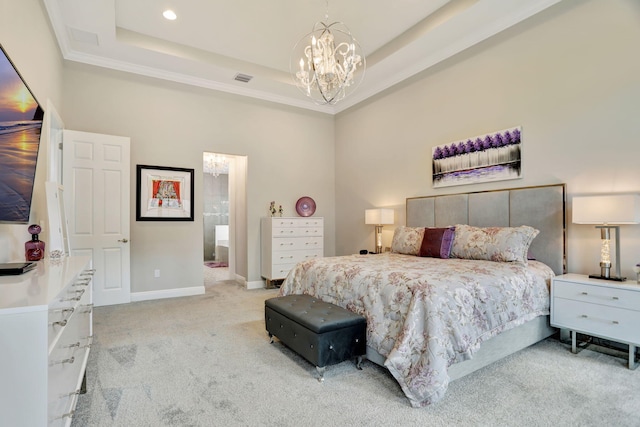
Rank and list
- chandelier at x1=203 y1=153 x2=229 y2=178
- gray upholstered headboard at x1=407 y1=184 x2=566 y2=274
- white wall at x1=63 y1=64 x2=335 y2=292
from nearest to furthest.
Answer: gray upholstered headboard at x1=407 y1=184 x2=566 y2=274, white wall at x1=63 y1=64 x2=335 y2=292, chandelier at x1=203 y1=153 x2=229 y2=178

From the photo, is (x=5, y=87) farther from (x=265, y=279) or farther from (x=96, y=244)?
(x=265, y=279)

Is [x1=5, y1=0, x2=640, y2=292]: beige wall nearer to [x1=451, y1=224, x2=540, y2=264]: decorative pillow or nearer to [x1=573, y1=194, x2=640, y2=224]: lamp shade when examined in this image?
[x1=573, y1=194, x2=640, y2=224]: lamp shade

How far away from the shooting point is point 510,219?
3.60 metres

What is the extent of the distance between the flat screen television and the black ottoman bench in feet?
6.30

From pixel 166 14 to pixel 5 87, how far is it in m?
2.60

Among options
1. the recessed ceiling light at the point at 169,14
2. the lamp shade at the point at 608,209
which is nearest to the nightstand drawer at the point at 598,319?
the lamp shade at the point at 608,209

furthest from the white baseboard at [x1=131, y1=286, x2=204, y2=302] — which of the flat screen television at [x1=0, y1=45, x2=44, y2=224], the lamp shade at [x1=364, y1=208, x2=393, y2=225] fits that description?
the lamp shade at [x1=364, y1=208, x2=393, y2=225]

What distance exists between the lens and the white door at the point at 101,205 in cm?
407

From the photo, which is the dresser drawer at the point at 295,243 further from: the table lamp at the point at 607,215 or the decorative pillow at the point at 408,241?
the table lamp at the point at 607,215

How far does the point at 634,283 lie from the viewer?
2.61 m

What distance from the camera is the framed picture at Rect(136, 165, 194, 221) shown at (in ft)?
15.3

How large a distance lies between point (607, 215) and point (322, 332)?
247 centimetres

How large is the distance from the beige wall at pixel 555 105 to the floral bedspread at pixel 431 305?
976 mm

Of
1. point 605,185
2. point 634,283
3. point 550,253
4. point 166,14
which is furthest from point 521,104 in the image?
point 166,14
